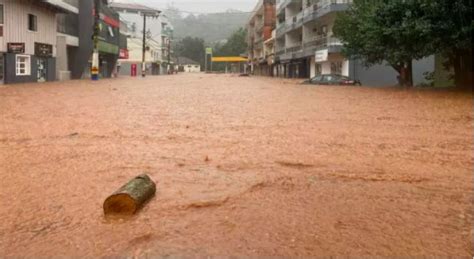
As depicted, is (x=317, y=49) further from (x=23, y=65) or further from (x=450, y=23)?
(x=23, y=65)

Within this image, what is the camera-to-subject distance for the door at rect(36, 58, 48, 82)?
1382 inches

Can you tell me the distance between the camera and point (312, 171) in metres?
6.81

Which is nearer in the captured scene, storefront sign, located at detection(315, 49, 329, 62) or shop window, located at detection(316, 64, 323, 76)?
storefront sign, located at detection(315, 49, 329, 62)

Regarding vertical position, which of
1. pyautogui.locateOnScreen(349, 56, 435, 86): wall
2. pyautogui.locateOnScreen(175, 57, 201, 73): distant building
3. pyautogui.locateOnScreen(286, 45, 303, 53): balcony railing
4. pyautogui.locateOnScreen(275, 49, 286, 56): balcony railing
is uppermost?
pyautogui.locateOnScreen(175, 57, 201, 73): distant building

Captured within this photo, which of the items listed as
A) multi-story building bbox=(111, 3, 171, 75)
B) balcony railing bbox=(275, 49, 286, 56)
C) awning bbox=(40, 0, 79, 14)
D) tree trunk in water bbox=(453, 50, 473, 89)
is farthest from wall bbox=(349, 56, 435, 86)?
multi-story building bbox=(111, 3, 171, 75)

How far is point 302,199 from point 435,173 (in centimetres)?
242

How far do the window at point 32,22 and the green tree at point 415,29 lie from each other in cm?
2140

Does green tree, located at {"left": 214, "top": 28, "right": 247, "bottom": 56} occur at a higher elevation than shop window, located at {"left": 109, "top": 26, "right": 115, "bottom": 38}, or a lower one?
higher

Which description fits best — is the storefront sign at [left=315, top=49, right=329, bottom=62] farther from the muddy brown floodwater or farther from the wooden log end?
the wooden log end

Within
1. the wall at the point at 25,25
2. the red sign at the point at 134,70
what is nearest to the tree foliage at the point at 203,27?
the red sign at the point at 134,70

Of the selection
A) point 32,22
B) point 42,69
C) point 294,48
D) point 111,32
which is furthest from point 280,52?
point 32,22

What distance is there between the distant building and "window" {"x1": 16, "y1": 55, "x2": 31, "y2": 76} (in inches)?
4050

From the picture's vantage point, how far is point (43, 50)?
35250 mm

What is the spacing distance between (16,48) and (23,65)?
1.82m
